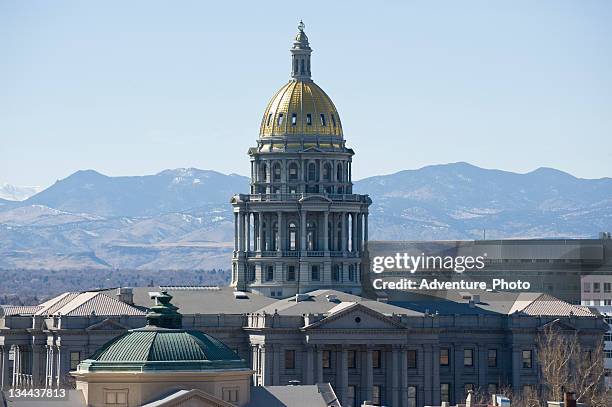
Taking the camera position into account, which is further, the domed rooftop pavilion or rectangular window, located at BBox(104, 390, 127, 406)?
rectangular window, located at BBox(104, 390, 127, 406)

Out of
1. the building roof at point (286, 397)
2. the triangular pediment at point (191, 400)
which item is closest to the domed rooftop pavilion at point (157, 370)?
the triangular pediment at point (191, 400)

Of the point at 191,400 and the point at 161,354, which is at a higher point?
the point at 161,354

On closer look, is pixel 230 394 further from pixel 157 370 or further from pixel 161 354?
pixel 157 370

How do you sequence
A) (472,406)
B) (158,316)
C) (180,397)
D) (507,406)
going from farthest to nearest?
(472,406) < (507,406) < (158,316) < (180,397)

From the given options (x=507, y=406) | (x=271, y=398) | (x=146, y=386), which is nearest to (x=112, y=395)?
(x=146, y=386)

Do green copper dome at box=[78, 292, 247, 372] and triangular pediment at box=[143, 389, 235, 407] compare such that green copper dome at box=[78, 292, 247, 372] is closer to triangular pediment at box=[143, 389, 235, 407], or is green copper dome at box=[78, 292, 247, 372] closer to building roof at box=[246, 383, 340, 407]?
triangular pediment at box=[143, 389, 235, 407]

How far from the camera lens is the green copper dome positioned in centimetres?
14950

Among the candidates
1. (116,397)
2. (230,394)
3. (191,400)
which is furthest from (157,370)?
(230,394)

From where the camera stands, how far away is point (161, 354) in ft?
493

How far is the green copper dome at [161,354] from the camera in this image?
150 meters

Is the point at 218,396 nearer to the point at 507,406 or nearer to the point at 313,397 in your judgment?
the point at 313,397

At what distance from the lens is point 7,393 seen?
158 meters

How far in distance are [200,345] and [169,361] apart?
2.73 meters

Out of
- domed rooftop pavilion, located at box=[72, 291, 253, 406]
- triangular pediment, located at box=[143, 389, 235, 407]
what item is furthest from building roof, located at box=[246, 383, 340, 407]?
triangular pediment, located at box=[143, 389, 235, 407]
